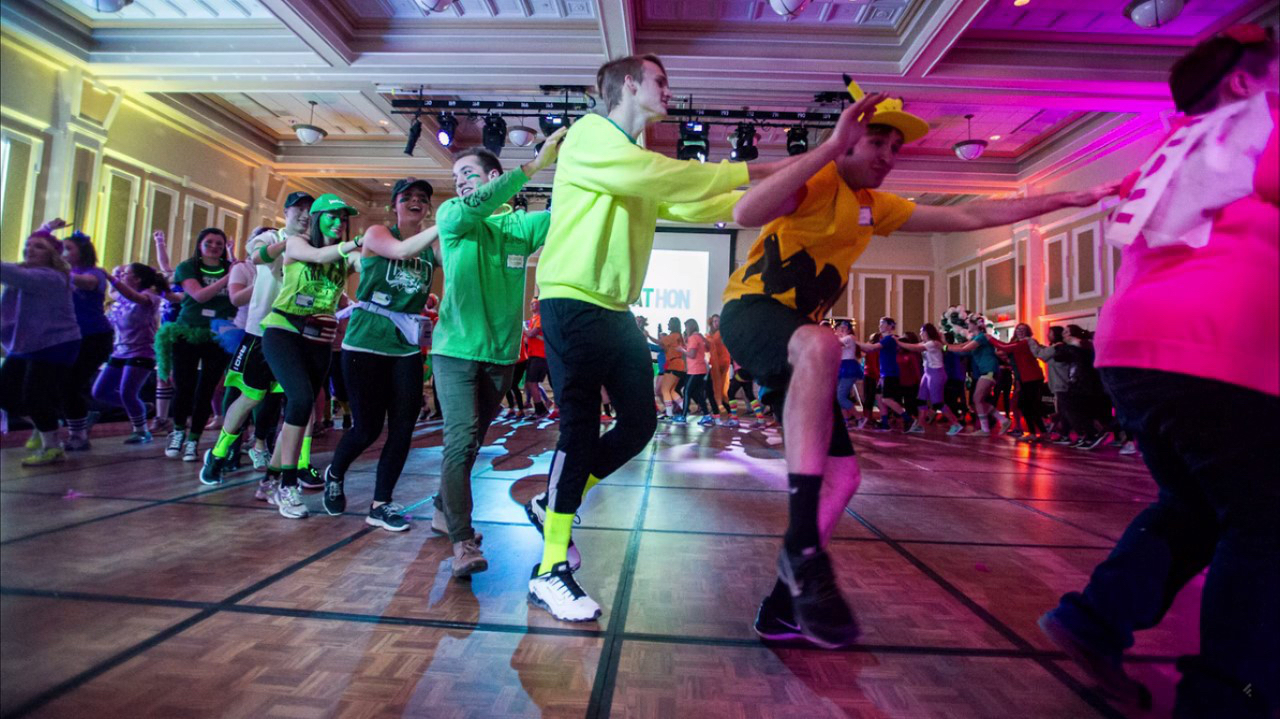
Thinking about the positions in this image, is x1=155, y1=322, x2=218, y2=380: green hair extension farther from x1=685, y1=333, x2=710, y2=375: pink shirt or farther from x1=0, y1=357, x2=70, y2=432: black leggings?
x1=685, y1=333, x2=710, y2=375: pink shirt

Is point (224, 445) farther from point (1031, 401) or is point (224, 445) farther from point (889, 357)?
point (1031, 401)

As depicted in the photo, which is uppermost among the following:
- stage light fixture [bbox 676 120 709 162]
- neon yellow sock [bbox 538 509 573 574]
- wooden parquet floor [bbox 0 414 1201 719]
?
stage light fixture [bbox 676 120 709 162]

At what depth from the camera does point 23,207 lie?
89 cm

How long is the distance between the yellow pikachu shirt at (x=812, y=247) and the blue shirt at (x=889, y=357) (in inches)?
292

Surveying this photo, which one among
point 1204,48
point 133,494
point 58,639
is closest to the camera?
point 1204,48

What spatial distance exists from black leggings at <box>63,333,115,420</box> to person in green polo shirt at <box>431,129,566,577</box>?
3.06 ft

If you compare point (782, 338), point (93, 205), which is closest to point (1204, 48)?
point (782, 338)

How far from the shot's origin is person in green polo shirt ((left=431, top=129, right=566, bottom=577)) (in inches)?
76.9

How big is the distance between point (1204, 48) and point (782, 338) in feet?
2.85

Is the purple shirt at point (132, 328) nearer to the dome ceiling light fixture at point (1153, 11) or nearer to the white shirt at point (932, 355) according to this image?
the white shirt at point (932, 355)

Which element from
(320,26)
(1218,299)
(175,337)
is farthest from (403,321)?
(320,26)

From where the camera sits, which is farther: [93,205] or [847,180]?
[847,180]

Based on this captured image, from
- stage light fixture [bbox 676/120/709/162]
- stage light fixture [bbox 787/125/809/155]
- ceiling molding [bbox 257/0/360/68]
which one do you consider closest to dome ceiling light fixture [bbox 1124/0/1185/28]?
stage light fixture [bbox 787/125/809/155]

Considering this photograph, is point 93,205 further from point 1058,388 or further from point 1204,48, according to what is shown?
point 1058,388
